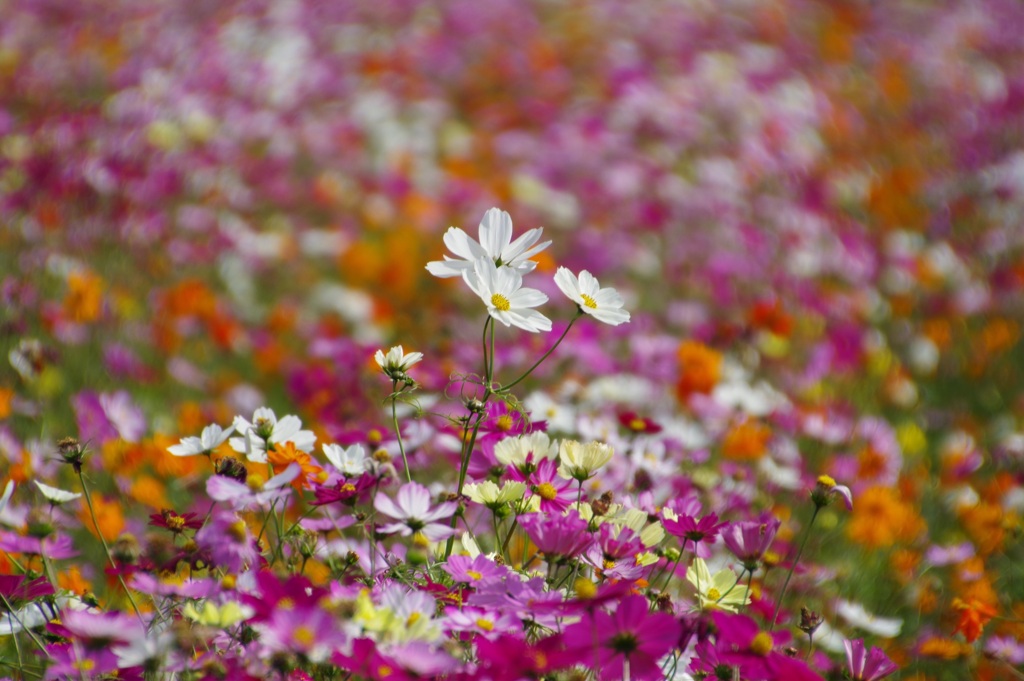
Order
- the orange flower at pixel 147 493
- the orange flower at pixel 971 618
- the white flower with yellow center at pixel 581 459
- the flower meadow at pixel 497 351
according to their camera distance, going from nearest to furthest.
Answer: the flower meadow at pixel 497 351
the white flower with yellow center at pixel 581 459
the orange flower at pixel 971 618
the orange flower at pixel 147 493

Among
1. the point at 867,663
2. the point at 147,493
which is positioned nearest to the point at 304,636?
the point at 867,663

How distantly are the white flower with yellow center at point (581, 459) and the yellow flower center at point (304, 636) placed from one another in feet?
1.34

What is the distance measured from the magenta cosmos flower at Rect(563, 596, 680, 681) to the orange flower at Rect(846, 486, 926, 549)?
4.08ft

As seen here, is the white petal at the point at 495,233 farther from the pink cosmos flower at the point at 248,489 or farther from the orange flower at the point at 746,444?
the orange flower at the point at 746,444

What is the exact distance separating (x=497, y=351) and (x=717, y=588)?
1317mm

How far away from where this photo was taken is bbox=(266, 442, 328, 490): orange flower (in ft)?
3.56

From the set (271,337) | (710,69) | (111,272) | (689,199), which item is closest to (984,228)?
(689,199)

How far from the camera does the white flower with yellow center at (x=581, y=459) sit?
1.08 m

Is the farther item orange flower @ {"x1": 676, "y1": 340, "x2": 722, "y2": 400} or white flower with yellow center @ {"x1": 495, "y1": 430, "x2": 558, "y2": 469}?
orange flower @ {"x1": 676, "y1": 340, "x2": 722, "y2": 400}

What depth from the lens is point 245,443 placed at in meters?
1.11

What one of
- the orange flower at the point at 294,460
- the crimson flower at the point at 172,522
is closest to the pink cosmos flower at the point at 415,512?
the orange flower at the point at 294,460

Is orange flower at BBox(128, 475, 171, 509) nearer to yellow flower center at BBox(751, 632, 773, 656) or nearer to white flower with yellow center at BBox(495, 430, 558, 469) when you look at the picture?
white flower with yellow center at BBox(495, 430, 558, 469)

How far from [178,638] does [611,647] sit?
0.41m

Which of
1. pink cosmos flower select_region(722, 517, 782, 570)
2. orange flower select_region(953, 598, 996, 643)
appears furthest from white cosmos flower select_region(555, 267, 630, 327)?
orange flower select_region(953, 598, 996, 643)
